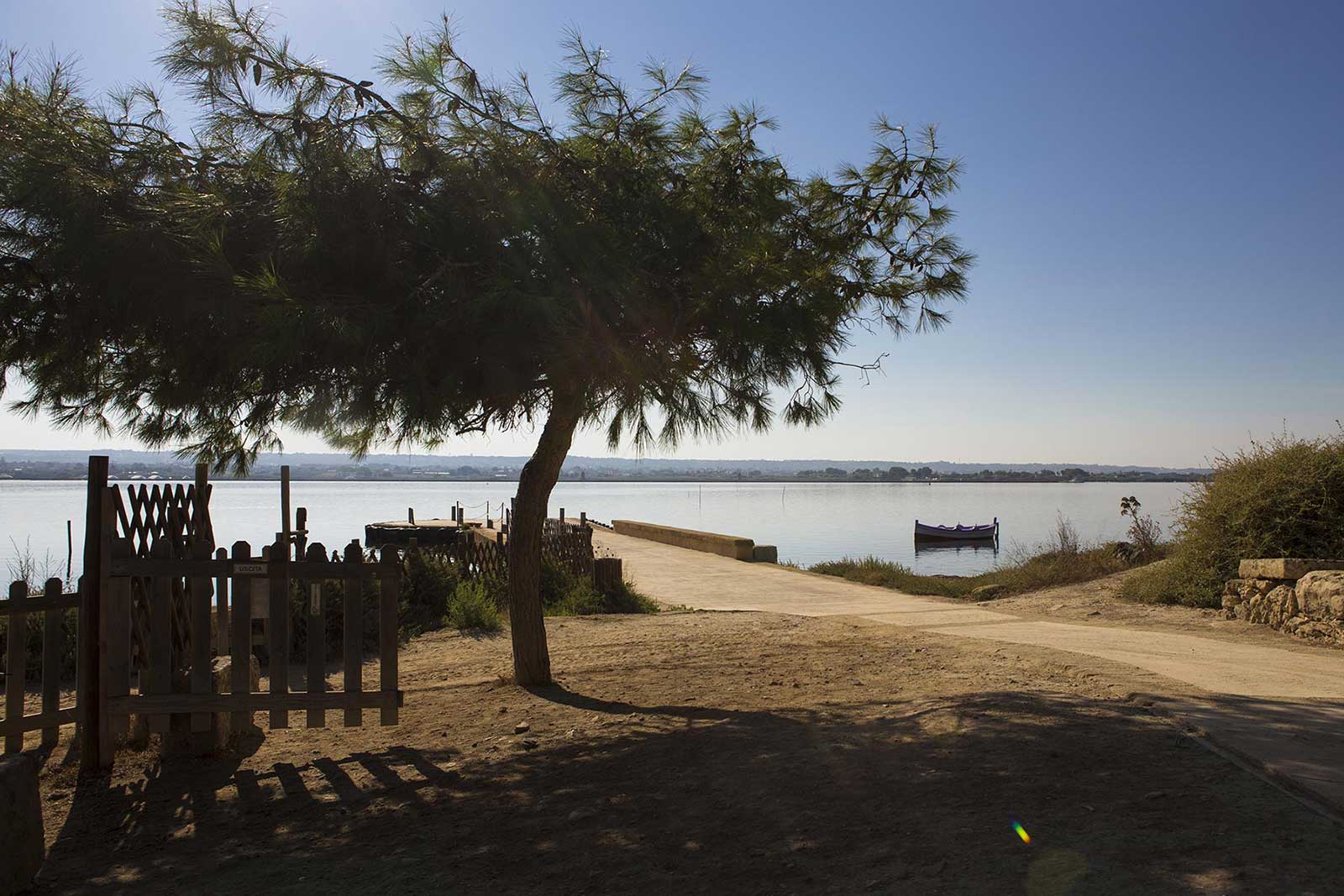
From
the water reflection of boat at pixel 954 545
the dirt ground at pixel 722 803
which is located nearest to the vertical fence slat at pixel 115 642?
the dirt ground at pixel 722 803

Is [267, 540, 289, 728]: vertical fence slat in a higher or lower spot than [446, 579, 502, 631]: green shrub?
higher

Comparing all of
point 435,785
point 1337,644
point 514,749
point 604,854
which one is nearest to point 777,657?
point 514,749

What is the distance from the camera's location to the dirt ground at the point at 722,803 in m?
3.91

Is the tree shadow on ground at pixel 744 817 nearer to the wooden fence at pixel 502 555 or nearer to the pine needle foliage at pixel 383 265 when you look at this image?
the pine needle foliage at pixel 383 265

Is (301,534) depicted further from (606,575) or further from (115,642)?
(115,642)

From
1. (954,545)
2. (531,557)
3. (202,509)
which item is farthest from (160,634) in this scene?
(954,545)

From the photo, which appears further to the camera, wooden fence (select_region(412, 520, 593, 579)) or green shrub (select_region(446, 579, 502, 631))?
wooden fence (select_region(412, 520, 593, 579))

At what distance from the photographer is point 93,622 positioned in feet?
19.1

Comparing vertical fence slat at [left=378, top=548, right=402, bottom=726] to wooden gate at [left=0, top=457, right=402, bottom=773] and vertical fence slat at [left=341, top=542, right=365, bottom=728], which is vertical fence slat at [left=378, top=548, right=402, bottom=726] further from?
vertical fence slat at [left=341, top=542, right=365, bottom=728]

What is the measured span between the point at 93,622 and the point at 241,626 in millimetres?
811

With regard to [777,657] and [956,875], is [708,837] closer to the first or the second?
[956,875]

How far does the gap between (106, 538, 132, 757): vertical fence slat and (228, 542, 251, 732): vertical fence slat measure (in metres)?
0.58

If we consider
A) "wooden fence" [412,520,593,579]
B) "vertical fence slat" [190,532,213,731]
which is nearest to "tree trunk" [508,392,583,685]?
"vertical fence slat" [190,532,213,731]

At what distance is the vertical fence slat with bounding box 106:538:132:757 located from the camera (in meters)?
5.86
